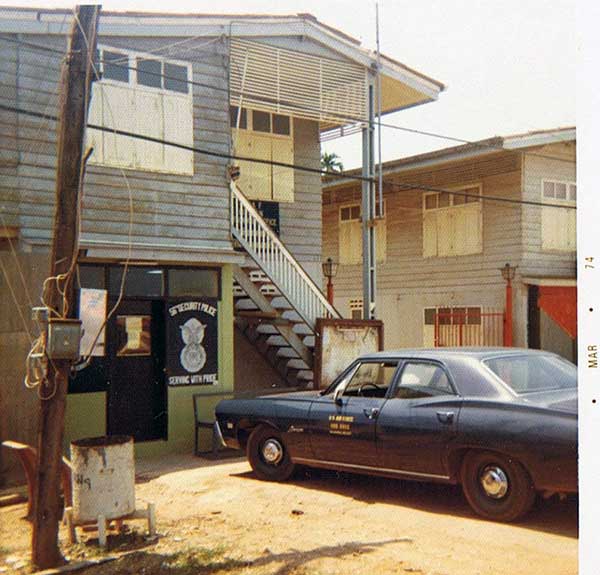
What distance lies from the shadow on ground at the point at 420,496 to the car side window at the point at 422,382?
1005 mm

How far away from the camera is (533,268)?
610 inches

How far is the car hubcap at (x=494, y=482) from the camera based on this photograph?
21.0ft

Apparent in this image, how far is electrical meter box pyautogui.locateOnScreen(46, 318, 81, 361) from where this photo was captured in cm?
563

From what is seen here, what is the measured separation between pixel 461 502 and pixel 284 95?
735cm

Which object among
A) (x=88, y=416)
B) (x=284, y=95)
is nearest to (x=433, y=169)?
(x=284, y=95)

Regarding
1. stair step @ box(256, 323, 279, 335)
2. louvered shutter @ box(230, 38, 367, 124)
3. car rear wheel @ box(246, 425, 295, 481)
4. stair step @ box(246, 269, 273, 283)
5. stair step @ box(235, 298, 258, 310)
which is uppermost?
louvered shutter @ box(230, 38, 367, 124)

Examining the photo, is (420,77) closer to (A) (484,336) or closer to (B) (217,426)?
(A) (484,336)

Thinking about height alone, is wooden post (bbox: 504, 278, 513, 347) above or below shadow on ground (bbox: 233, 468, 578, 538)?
above

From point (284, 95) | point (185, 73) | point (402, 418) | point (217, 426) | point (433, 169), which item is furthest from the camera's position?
point (433, 169)

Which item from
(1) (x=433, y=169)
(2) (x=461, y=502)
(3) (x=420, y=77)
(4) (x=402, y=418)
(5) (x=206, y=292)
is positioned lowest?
(2) (x=461, y=502)

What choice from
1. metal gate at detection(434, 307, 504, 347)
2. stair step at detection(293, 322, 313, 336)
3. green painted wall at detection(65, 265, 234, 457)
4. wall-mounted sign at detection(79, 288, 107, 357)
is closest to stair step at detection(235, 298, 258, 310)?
stair step at detection(293, 322, 313, 336)

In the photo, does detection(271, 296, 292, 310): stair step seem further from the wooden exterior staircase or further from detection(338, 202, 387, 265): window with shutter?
detection(338, 202, 387, 265): window with shutter

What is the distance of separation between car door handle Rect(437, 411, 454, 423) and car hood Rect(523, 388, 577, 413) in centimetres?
63

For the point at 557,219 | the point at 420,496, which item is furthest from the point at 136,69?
the point at 557,219
